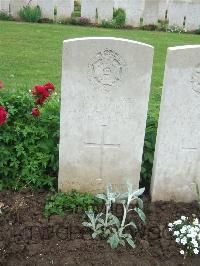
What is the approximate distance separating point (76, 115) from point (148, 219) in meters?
1.09

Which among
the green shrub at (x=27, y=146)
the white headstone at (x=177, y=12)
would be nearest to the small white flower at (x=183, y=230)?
the green shrub at (x=27, y=146)

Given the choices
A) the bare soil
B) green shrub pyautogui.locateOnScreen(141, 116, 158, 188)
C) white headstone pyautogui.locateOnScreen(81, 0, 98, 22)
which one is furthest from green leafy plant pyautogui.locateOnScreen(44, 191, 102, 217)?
white headstone pyautogui.locateOnScreen(81, 0, 98, 22)

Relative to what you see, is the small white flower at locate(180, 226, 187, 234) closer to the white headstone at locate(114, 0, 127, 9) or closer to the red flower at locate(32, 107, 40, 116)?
the red flower at locate(32, 107, 40, 116)

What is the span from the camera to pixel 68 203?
12.9 feet

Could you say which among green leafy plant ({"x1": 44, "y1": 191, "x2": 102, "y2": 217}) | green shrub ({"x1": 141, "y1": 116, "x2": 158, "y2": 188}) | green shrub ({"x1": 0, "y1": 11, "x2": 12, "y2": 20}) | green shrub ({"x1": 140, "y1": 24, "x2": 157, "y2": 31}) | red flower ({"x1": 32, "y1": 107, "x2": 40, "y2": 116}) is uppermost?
green shrub ({"x1": 0, "y1": 11, "x2": 12, "y2": 20})

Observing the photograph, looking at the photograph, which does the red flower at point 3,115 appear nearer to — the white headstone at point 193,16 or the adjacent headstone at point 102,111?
the adjacent headstone at point 102,111

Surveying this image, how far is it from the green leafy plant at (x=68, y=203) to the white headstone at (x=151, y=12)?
417 inches

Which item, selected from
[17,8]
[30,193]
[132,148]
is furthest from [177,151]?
[17,8]

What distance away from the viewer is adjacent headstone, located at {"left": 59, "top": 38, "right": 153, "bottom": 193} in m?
3.61

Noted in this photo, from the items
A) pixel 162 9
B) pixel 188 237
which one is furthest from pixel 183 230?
pixel 162 9

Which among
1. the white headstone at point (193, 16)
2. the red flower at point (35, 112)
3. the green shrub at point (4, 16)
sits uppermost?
the white headstone at point (193, 16)

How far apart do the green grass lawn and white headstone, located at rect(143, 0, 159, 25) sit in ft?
3.30

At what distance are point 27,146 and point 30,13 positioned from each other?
31.0 feet

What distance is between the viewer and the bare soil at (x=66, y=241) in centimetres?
343
